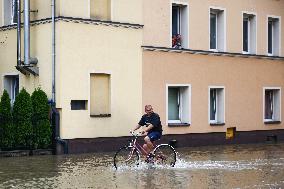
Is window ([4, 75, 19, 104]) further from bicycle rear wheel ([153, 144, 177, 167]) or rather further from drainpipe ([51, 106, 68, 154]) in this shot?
bicycle rear wheel ([153, 144, 177, 167])

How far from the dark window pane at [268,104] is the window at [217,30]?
4383mm

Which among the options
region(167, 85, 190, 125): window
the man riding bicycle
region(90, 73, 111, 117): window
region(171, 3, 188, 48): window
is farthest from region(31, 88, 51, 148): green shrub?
region(171, 3, 188, 48): window

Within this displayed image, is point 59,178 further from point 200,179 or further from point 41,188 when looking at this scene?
point 200,179

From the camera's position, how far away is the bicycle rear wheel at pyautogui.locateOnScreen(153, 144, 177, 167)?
1967cm

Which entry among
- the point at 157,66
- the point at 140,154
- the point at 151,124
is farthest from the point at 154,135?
the point at 157,66

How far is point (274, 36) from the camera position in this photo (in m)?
34.2

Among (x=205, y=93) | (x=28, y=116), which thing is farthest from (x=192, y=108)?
(x=28, y=116)

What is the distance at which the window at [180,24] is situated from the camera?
2927cm

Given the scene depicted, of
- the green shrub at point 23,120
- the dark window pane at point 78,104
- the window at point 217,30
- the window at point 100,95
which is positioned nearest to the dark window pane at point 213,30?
the window at point 217,30

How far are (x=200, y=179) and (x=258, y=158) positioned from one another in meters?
7.10

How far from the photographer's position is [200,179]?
16828 mm

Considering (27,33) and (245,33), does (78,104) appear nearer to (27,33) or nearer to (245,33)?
(27,33)

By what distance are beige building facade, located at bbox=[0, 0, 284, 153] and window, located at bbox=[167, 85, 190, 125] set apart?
44mm

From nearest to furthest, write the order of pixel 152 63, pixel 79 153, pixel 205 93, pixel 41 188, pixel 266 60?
pixel 41 188
pixel 79 153
pixel 152 63
pixel 205 93
pixel 266 60
